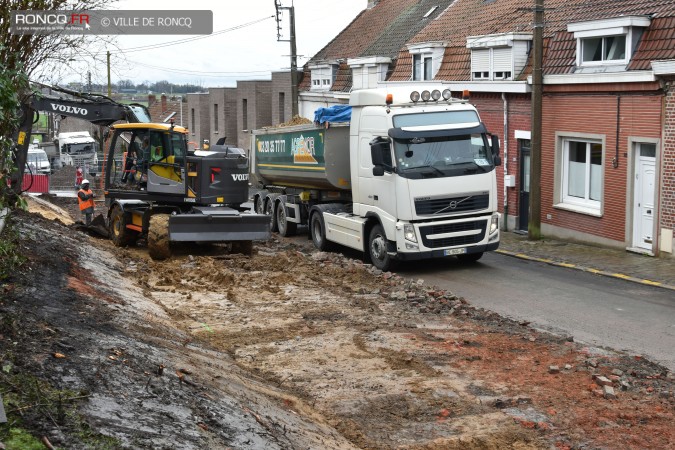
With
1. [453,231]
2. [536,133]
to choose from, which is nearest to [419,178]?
[453,231]

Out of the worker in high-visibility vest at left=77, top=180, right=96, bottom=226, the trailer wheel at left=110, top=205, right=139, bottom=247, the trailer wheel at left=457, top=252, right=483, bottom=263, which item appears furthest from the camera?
the worker in high-visibility vest at left=77, top=180, right=96, bottom=226

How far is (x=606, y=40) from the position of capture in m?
21.1

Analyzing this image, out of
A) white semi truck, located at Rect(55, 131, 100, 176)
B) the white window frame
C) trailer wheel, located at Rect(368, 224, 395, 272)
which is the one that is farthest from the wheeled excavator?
white semi truck, located at Rect(55, 131, 100, 176)

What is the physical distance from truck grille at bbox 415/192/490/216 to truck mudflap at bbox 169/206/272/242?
3.72 m

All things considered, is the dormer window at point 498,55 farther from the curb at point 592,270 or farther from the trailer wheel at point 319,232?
the trailer wheel at point 319,232

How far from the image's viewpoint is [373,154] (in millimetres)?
17266

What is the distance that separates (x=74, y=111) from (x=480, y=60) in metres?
12.6

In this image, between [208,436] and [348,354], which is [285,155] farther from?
[208,436]

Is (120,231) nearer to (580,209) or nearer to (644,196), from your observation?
(580,209)

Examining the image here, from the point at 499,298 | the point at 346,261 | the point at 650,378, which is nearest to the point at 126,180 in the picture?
→ the point at 346,261

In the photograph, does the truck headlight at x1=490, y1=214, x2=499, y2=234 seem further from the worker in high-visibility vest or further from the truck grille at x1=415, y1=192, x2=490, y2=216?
the worker in high-visibility vest

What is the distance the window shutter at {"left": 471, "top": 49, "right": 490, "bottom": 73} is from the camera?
1027 inches

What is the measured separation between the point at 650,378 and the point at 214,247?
1250cm

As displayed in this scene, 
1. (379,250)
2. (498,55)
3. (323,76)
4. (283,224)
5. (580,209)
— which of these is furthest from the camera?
(323,76)
